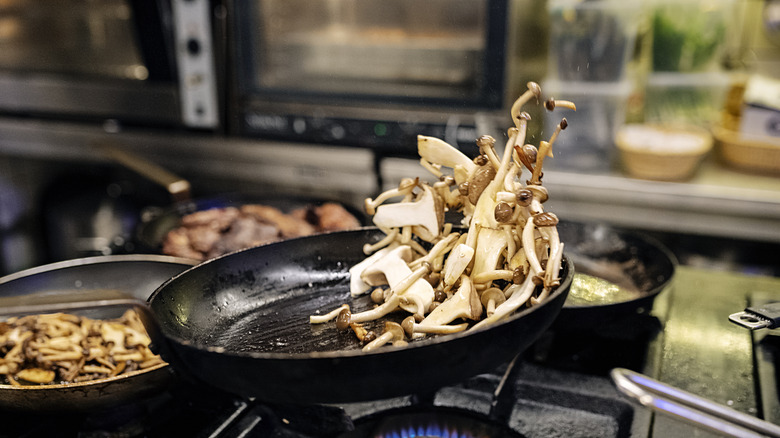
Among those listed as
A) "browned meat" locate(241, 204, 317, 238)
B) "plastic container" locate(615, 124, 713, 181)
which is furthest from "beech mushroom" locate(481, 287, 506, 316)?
"plastic container" locate(615, 124, 713, 181)

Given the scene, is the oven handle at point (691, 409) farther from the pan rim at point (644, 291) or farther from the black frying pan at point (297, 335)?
the pan rim at point (644, 291)

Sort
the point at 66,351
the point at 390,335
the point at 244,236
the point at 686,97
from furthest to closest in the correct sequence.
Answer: the point at 686,97, the point at 244,236, the point at 66,351, the point at 390,335

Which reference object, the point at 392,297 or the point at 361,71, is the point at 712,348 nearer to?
the point at 392,297

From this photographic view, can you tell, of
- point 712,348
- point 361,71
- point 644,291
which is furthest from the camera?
point 361,71

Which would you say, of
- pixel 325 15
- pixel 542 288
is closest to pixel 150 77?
pixel 325 15

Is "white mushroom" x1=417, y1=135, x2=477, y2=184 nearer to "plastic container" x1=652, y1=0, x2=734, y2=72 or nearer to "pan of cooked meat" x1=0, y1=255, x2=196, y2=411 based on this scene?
"pan of cooked meat" x1=0, y1=255, x2=196, y2=411

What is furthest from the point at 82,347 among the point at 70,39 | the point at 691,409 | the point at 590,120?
the point at 70,39
